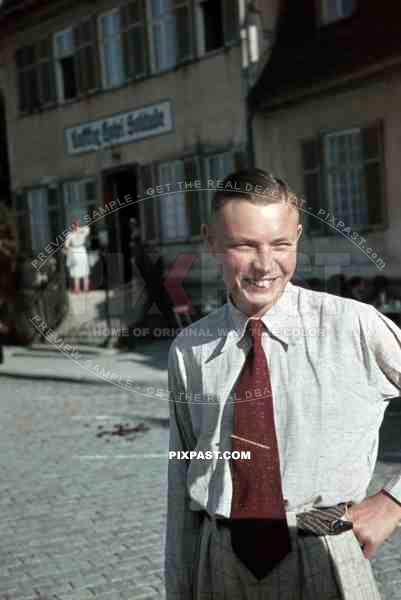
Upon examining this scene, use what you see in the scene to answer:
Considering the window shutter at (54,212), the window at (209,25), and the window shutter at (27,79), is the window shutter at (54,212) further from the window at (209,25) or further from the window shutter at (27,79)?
Answer: the window at (209,25)

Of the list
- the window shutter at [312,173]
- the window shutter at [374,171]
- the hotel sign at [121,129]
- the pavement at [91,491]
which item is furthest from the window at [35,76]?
the pavement at [91,491]

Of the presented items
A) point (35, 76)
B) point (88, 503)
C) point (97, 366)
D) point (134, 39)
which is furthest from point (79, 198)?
point (88, 503)

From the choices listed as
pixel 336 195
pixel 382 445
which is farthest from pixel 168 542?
pixel 336 195

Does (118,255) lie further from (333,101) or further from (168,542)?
(168,542)

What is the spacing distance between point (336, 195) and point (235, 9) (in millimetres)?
4104

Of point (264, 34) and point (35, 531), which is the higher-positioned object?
point (264, 34)

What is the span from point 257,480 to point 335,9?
15.0 metres

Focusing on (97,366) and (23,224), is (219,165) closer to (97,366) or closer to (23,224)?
(97,366)

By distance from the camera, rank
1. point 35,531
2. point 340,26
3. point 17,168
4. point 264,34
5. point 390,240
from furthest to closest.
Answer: point 17,168, point 264,34, point 340,26, point 390,240, point 35,531

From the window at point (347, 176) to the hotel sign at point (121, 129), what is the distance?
13.1ft

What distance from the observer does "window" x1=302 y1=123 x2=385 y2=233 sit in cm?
1454

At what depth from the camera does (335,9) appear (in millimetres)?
15812

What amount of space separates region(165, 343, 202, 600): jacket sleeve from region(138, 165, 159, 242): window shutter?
16073 millimetres

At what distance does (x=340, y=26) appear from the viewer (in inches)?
607
